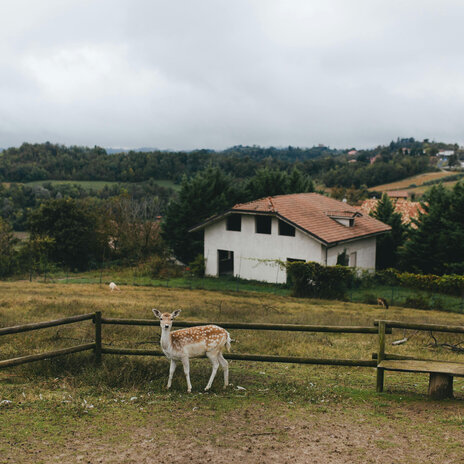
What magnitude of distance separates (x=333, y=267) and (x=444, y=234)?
909 cm

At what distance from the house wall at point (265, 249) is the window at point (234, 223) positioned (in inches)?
12.8

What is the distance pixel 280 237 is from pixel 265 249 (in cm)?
146

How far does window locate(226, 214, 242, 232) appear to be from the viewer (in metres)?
35.2

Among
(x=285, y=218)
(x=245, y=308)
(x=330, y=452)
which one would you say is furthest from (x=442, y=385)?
(x=285, y=218)

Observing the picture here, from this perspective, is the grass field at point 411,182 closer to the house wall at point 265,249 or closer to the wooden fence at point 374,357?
the house wall at point 265,249

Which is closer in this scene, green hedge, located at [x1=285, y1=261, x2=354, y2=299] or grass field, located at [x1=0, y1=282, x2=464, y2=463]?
grass field, located at [x1=0, y1=282, x2=464, y2=463]

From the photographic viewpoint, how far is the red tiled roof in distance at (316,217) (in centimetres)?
3203

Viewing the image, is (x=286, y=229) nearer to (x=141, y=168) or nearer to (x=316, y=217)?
(x=316, y=217)

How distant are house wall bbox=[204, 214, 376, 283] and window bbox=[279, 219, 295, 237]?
32cm

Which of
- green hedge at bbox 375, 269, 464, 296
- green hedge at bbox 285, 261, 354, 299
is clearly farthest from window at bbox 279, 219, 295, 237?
green hedge at bbox 375, 269, 464, 296

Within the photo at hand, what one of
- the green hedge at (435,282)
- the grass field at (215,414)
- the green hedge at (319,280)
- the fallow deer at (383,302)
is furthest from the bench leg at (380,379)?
the green hedge at (435,282)

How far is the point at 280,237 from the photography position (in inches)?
1302

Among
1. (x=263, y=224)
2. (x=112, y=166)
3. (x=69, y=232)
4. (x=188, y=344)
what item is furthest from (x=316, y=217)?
(x=112, y=166)

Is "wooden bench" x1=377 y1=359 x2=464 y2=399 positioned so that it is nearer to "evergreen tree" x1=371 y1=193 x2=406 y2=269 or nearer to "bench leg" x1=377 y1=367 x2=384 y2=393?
"bench leg" x1=377 y1=367 x2=384 y2=393
